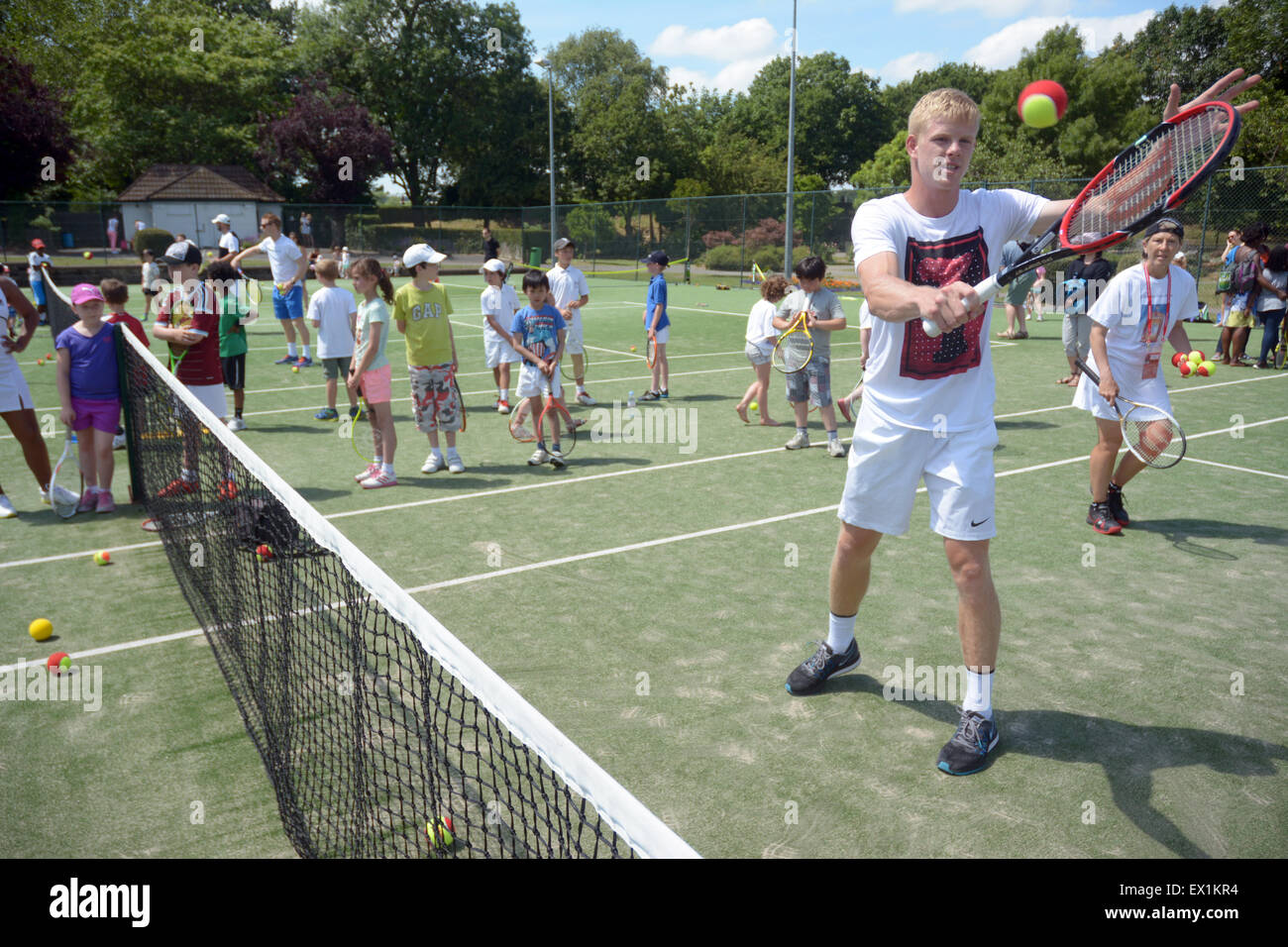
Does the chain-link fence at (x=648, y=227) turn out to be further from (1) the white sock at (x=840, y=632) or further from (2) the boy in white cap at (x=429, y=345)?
(1) the white sock at (x=840, y=632)

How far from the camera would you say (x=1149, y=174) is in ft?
12.8

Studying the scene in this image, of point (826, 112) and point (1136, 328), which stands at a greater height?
point (826, 112)

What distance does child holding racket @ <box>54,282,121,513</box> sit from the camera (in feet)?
24.3

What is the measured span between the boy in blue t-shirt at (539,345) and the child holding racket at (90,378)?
351 cm

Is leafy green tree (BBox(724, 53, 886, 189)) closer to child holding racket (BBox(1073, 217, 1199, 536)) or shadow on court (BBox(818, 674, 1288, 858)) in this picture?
child holding racket (BBox(1073, 217, 1199, 536))

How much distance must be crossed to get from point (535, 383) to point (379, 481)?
5.88ft

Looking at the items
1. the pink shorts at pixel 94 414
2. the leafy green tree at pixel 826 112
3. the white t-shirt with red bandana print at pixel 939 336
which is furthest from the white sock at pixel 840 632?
the leafy green tree at pixel 826 112

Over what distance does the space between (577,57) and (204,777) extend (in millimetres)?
88201

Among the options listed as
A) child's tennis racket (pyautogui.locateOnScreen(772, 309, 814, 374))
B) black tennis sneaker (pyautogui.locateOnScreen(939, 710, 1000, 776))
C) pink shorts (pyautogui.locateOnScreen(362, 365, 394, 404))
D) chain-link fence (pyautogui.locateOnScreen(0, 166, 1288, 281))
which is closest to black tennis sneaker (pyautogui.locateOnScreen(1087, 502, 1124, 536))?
child's tennis racket (pyautogui.locateOnScreen(772, 309, 814, 374))

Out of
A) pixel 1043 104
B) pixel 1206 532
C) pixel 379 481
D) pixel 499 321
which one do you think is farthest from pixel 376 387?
pixel 1206 532

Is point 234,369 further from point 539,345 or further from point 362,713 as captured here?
point 362,713
